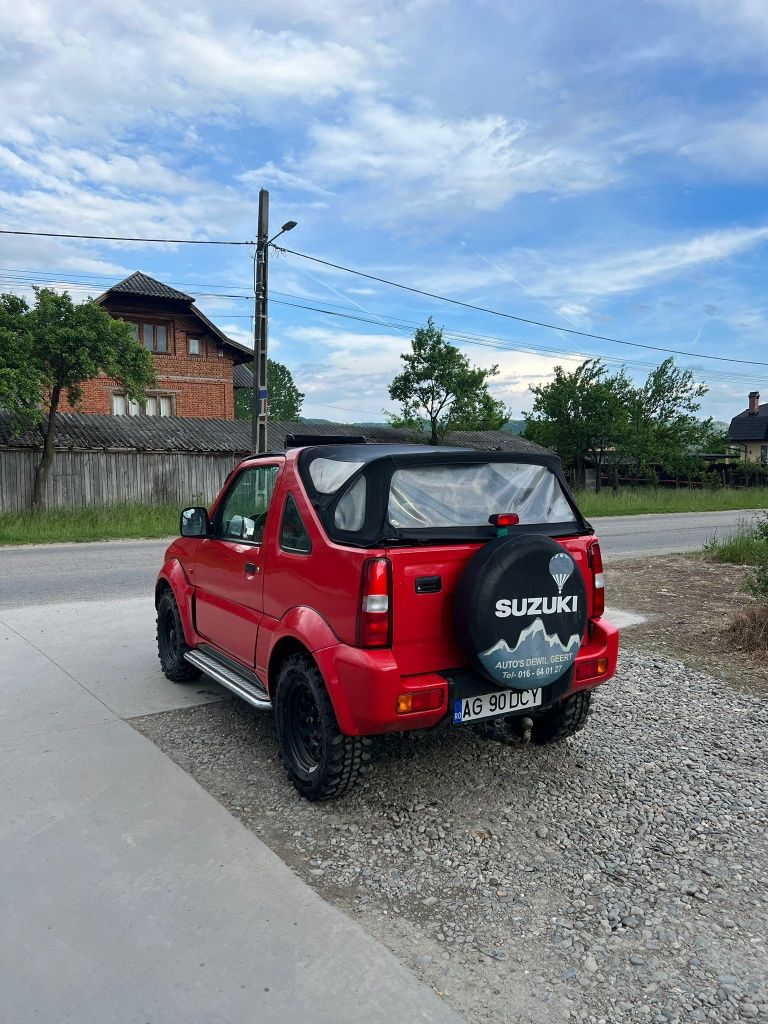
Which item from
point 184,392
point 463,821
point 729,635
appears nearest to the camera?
point 463,821

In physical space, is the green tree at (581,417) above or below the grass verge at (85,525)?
above

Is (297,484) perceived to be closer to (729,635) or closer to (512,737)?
(512,737)

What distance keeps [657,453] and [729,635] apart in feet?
113

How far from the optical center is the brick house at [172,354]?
35.3m

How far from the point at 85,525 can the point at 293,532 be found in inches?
636

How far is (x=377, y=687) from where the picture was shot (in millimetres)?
3307

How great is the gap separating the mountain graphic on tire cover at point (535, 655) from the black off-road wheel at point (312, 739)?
2.43 feet

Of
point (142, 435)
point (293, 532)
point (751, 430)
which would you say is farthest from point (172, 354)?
point (751, 430)

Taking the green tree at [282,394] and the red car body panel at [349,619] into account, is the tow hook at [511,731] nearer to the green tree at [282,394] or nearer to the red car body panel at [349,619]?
the red car body panel at [349,619]

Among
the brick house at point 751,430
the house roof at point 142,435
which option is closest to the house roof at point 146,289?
the house roof at point 142,435

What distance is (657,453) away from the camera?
130 feet

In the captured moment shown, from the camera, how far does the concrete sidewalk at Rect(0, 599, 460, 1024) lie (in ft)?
7.79

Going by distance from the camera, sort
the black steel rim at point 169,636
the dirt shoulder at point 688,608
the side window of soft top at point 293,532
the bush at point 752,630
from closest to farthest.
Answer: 1. the side window of soft top at point 293,532
2. the black steel rim at point 169,636
3. the dirt shoulder at point 688,608
4. the bush at point 752,630

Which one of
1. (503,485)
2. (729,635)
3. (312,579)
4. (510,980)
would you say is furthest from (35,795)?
(729,635)
